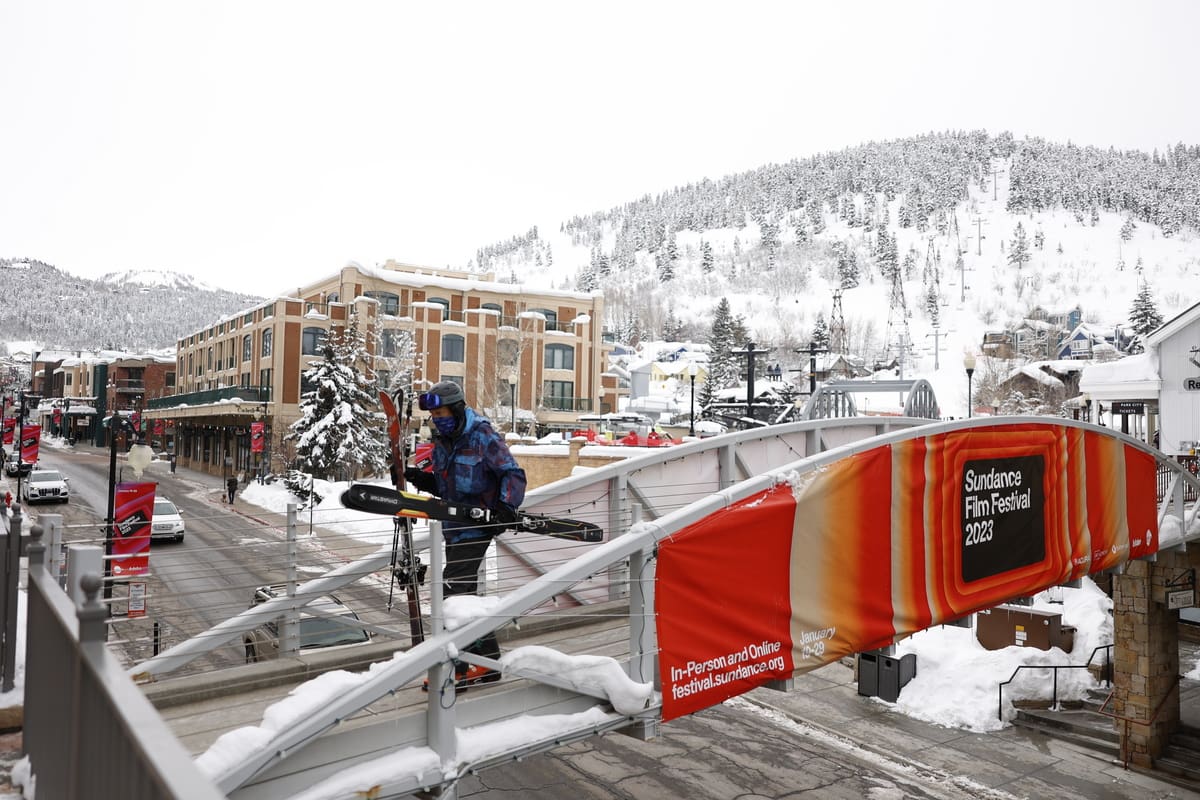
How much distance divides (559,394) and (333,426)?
70.2 feet

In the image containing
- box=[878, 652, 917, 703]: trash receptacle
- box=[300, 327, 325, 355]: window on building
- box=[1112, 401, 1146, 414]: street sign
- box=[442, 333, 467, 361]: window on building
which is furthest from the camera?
box=[442, 333, 467, 361]: window on building

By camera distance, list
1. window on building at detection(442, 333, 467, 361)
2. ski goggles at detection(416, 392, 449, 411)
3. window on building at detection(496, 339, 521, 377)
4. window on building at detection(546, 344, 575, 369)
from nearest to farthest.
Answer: ski goggles at detection(416, 392, 449, 411) < window on building at detection(496, 339, 521, 377) < window on building at detection(442, 333, 467, 361) < window on building at detection(546, 344, 575, 369)

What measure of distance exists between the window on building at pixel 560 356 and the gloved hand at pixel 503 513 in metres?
51.7

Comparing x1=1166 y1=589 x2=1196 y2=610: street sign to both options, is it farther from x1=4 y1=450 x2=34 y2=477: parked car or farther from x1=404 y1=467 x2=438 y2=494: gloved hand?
x1=4 y1=450 x2=34 y2=477: parked car

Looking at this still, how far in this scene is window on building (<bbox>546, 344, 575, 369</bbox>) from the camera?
58.1m

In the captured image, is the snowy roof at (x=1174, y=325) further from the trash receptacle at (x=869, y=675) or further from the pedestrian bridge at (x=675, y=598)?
the pedestrian bridge at (x=675, y=598)

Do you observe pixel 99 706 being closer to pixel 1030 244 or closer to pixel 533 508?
pixel 533 508

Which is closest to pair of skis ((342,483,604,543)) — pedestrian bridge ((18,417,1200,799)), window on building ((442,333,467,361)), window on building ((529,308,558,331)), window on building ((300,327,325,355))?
pedestrian bridge ((18,417,1200,799))

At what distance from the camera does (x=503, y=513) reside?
6.25m

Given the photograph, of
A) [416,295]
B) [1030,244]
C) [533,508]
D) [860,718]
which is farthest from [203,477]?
[1030,244]

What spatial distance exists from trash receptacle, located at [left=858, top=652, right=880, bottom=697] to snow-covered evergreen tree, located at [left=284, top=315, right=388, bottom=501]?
27.3 m

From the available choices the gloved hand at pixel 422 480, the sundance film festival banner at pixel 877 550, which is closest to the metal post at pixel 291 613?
the gloved hand at pixel 422 480

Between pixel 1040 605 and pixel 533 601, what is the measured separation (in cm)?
2292

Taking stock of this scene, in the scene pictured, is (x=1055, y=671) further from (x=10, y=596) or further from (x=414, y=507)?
(x=10, y=596)
